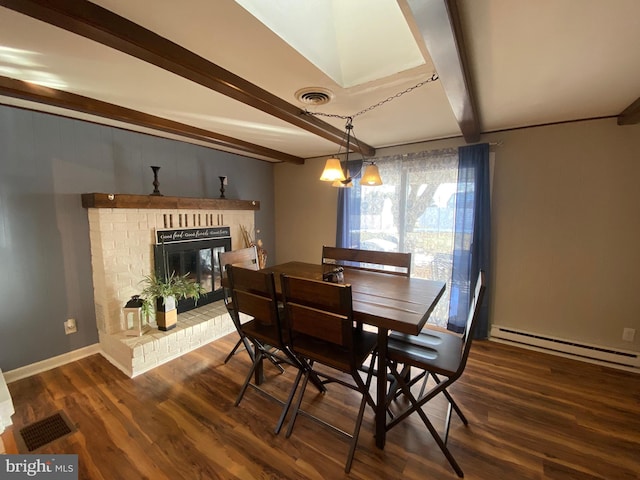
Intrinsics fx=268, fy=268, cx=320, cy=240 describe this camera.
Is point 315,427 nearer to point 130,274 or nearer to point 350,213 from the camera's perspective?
point 130,274

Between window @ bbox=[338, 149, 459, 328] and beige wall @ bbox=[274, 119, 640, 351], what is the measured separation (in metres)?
0.40

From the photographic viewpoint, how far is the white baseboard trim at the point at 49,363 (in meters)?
2.16

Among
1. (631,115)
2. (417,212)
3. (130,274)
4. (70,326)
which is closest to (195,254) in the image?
(130,274)

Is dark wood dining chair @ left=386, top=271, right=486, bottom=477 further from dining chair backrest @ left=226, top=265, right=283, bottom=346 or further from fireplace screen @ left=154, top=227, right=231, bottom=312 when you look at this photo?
fireplace screen @ left=154, top=227, right=231, bottom=312

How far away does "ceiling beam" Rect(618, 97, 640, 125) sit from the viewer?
1.99 m

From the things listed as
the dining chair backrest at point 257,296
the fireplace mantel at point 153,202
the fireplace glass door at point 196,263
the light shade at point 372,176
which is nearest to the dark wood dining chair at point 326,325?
the dining chair backrest at point 257,296

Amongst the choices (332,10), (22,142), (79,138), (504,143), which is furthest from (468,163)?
(22,142)

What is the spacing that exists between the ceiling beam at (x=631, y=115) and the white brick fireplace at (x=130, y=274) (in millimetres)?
3987

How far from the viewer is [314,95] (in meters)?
1.84

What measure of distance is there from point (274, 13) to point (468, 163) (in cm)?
239

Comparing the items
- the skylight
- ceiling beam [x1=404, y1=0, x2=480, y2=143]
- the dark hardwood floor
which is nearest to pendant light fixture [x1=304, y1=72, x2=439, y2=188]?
ceiling beam [x1=404, y1=0, x2=480, y2=143]

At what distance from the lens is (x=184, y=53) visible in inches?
53.5

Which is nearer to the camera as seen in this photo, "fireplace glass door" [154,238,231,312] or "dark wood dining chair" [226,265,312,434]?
"dark wood dining chair" [226,265,312,434]

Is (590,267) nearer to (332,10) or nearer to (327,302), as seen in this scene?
(327,302)
